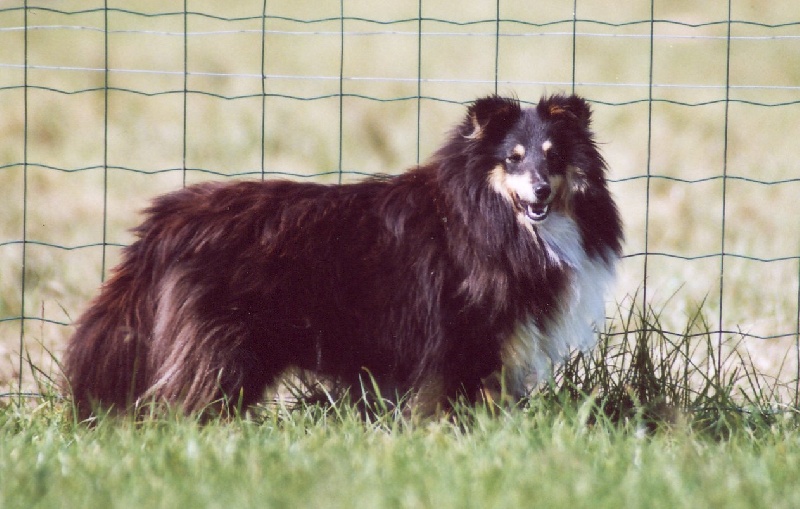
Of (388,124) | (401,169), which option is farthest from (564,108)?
(388,124)

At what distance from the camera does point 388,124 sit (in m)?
11.0

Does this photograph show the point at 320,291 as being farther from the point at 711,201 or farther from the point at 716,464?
the point at 711,201

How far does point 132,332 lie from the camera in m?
4.12

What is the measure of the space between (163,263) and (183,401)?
55 cm

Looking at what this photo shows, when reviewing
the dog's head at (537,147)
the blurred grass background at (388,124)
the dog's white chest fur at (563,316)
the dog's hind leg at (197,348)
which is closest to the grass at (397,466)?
the dog's hind leg at (197,348)

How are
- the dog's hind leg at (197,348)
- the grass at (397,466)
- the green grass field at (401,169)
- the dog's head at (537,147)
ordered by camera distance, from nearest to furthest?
1. the grass at (397,466)
2. the green grass field at (401,169)
3. the dog's hind leg at (197,348)
4. the dog's head at (537,147)

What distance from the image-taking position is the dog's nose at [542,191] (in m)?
4.13

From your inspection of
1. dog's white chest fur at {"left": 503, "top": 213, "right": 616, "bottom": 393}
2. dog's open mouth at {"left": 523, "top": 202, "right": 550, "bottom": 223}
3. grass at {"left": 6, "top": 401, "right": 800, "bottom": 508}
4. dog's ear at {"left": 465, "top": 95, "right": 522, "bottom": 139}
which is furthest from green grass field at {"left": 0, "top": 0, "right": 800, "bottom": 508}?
dog's open mouth at {"left": 523, "top": 202, "right": 550, "bottom": 223}

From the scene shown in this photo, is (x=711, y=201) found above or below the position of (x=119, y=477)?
above

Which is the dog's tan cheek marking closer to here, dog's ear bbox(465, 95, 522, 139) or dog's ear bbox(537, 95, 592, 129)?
dog's ear bbox(465, 95, 522, 139)

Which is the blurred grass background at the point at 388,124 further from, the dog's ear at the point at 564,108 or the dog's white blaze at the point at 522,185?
the dog's white blaze at the point at 522,185

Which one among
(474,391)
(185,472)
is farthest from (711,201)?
(185,472)

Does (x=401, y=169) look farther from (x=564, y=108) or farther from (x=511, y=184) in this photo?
(x=511, y=184)

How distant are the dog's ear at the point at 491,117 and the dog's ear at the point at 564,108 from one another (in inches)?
4.3
